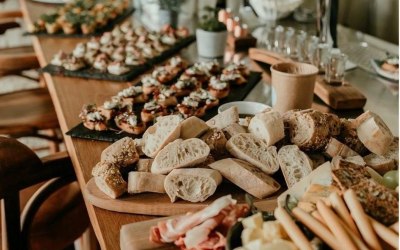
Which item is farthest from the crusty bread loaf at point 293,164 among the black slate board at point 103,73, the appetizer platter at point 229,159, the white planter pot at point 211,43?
the white planter pot at point 211,43

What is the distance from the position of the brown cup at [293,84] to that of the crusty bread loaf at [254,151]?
0.35 meters

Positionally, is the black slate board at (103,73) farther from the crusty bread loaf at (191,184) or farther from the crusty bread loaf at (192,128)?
the crusty bread loaf at (191,184)

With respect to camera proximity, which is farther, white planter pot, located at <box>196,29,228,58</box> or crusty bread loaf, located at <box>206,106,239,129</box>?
white planter pot, located at <box>196,29,228,58</box>

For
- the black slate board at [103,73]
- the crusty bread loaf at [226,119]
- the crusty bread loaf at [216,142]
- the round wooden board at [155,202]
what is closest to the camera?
the round wooden board at [155,202]

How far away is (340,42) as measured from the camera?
2738 millimetres

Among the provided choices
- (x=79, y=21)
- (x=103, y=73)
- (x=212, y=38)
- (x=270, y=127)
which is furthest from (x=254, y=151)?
(x=79, y=21)

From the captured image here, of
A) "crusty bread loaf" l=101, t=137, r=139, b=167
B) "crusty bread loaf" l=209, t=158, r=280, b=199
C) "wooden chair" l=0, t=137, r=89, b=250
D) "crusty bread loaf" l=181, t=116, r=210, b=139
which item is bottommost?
"wooden chair" l=0, t=137, r=89, b=250

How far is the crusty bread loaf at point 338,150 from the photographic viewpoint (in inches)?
48.1

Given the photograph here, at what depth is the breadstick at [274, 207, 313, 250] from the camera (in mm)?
779

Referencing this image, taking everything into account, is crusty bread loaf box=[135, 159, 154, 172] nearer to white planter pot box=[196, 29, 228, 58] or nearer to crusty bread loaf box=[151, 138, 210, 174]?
crusty bread loaf box=[151, 138, 210, 174]

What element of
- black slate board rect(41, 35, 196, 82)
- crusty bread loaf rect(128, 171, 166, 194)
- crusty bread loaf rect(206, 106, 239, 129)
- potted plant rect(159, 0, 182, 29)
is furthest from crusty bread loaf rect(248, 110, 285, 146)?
potted plant rect(159, 0, 182, 29)

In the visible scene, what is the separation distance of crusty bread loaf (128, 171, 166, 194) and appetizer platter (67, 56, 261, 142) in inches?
14.8

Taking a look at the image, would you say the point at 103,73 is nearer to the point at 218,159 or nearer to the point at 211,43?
the point at 211,43

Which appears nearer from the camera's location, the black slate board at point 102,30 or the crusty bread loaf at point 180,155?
the crusty bread loaf at point 180,155
